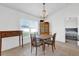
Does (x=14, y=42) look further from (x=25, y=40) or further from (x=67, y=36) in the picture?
(x=67, y=36)

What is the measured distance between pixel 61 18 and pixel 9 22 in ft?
13.3

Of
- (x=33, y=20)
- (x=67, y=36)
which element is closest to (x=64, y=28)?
(x=67, y=36)

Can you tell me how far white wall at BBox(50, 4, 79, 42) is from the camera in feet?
24.2

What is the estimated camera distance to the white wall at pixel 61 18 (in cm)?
738

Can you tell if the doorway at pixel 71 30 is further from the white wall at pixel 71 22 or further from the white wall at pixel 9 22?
the white wall at pixel 9 22

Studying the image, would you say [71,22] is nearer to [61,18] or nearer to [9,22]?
[61,18]

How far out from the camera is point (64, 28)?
25.5 ft

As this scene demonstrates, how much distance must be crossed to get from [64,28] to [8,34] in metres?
4.31

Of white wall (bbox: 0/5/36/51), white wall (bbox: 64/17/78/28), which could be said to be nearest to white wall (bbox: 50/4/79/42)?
white wall (bbox: 64/17/78/28)

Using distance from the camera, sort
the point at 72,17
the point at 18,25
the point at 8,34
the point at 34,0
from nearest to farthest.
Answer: the point at 34,0
the point at 8,34
the point at 18,25
the point at 72,17

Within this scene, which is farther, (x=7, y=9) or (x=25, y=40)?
(x=25, y=40)

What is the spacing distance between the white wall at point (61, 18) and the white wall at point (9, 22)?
3122 millimetres

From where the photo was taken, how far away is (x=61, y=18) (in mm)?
7957

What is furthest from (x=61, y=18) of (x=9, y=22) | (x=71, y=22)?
(x=9, y=22)
